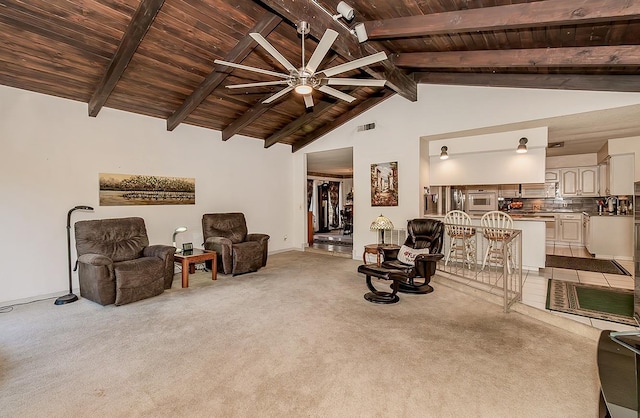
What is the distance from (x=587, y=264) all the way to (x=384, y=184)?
13.5 ft

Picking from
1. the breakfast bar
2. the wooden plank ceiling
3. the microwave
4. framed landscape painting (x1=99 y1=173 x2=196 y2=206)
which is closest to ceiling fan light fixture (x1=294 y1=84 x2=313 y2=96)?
the wooden plank ceiling

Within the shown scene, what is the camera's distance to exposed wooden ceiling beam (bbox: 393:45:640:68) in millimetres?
3152

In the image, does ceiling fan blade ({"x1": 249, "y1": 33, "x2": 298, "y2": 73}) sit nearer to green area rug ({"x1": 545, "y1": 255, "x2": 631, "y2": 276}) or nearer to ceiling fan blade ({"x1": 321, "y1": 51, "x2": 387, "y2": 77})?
ceiling fan blade ({"x1": 321, "y1": 51, "x2": 387, "y2": 77})

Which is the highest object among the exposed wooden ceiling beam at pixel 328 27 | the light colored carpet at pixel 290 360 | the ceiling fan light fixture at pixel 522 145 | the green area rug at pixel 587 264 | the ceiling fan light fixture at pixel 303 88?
the exposed wooden ceiling beam at pixel 328 27

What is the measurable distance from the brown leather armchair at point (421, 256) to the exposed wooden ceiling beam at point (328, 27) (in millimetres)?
2369

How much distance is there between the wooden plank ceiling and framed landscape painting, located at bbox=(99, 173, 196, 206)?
108 cm

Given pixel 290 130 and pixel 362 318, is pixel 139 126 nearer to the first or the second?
pixel 290 130

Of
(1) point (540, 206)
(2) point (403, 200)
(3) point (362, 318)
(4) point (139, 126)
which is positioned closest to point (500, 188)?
(1) point (540, 206)

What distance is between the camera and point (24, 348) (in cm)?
275

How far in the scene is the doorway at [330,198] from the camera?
977cm

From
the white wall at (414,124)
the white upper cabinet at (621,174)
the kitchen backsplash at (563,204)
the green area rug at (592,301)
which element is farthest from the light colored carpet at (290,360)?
the kitchen backsplash at (563,204)

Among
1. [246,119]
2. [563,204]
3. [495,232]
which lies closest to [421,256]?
[495,232]

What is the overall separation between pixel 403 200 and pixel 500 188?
158 inches

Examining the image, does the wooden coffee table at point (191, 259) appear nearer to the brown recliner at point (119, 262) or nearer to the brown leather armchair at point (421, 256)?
the brown recliner at point (119, 262)
